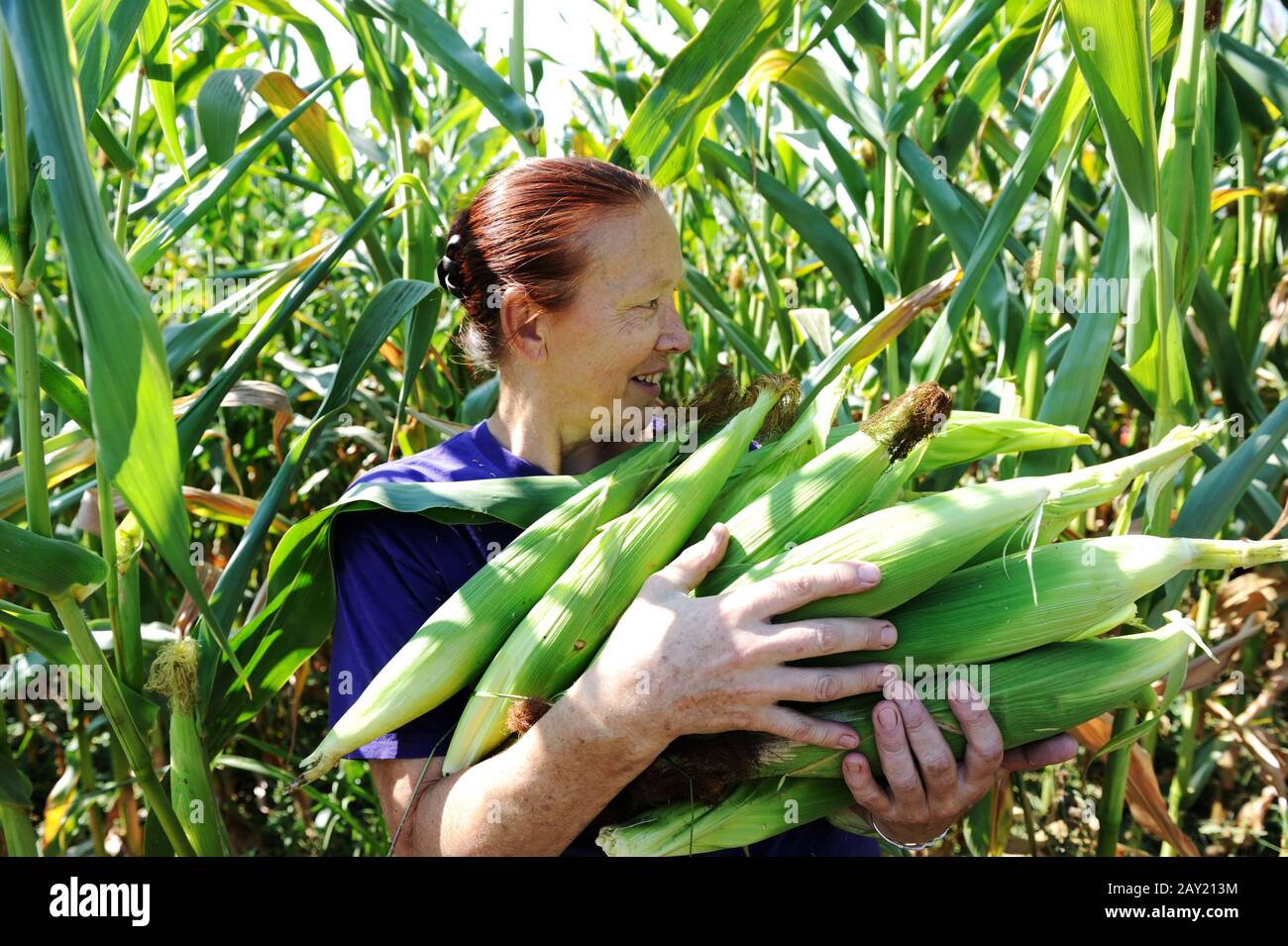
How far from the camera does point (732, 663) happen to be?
0.97 metres

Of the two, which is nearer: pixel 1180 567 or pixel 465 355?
pixel 1180 567

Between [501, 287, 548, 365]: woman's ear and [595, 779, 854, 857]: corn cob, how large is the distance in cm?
63

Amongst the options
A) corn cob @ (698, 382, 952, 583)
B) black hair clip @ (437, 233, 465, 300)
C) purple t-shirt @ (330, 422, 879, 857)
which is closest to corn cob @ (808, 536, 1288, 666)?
corn cob @ (698, 382, 952, 583)

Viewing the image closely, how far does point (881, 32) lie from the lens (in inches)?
65.9

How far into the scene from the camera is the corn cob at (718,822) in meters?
1.03

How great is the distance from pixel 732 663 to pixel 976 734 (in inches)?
10.0

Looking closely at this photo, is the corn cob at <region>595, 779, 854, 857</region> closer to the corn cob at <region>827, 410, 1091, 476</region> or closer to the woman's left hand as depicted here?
the woman's left hand

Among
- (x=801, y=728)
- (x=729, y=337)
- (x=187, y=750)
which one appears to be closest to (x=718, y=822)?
(x=801, y=728)

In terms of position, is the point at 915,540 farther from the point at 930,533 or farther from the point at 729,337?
the point at 729,337

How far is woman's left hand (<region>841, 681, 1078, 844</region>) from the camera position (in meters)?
1.00

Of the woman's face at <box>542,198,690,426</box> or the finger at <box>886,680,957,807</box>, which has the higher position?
the woman's face at <box>542,198,690,426</box>
